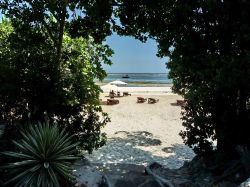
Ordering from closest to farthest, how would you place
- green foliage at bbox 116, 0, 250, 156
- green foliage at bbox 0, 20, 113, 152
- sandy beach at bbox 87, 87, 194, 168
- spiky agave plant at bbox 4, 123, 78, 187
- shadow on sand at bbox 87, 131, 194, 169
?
spiky agave plant at bbox 4, 123, 78, 187
green foliage at bbox 116, 0, 250, 156
green foliage at bbox 0, 20, 113, 152
shadow on sand at bbox 87, 131, 194, 169
sandy beach at bbox 87, 87, 194, 168

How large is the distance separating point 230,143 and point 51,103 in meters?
5.56

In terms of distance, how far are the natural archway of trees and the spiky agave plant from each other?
2.28 m

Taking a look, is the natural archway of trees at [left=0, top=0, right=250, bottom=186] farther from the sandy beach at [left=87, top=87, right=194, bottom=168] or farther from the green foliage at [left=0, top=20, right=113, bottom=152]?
the sandy beach at [left=87, top=87, right=194, bottom=168]

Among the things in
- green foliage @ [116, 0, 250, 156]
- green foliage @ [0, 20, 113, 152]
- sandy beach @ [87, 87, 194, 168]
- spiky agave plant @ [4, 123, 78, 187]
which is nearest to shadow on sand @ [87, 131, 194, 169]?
sandy beach @ [87, 87, 194, 168]

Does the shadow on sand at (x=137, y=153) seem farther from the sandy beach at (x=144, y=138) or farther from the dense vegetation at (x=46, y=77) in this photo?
the dense vegetation at (x=46, y=77)

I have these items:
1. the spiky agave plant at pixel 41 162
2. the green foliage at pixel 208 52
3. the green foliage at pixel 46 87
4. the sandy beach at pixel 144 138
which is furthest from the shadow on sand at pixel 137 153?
the spiky agave plant at pixel 41 162

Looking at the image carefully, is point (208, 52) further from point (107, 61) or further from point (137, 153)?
point (137, 153)

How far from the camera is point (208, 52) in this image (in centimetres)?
1087

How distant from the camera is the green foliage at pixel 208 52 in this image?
999 centimetres

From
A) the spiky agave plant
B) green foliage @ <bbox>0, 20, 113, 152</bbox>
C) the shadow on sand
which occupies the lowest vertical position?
the shadow on sand

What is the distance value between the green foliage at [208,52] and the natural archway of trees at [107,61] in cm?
3

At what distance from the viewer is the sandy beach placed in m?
14.3

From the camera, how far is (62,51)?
12.2m

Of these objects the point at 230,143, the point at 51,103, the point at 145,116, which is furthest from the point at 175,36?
the point at 145,116
